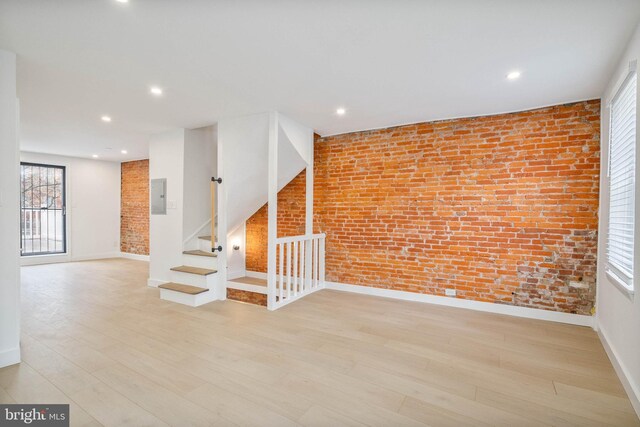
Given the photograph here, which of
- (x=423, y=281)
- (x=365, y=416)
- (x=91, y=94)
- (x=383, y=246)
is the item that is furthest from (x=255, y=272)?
(x=365, y=416)

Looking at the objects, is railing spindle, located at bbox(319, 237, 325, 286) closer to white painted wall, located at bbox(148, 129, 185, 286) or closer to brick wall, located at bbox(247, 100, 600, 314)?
brick wall, located at bbox(247, 100, 600, 314)

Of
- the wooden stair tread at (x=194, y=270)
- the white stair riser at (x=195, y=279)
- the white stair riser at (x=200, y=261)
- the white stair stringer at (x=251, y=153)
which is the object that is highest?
the white stair stringer at (x=251, y=153)

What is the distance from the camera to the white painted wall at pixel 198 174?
4594 millimetres

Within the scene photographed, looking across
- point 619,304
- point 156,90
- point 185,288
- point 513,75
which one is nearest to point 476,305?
point 619,304

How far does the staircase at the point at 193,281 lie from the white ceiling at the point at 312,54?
2041mm

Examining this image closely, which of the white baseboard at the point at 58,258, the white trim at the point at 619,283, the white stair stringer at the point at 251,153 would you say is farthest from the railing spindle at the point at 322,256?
the white baseboard at the point at 58,258

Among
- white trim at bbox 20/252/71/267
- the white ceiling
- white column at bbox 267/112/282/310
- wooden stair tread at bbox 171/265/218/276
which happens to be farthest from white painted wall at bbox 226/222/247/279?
white trim at bbox 20/252/71/267

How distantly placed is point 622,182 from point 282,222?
4.10m

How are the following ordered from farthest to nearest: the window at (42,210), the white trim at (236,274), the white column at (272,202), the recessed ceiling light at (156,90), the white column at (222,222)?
1. the window at (42,210)
2. the white trim at (236,274)
3. the white column at (222,222)
4. the white column at (272,202)
5. the recessed ceiling light at (156,90)

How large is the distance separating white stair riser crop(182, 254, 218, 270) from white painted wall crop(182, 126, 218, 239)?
0.37m

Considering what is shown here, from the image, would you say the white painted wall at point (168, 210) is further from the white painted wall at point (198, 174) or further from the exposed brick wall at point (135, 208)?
the exposed brick wall at point (135, 208)

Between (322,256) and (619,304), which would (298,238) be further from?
(619,304)

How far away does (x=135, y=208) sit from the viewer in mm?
7195

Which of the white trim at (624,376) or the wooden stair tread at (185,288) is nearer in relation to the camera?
the white trim at (624,376)
